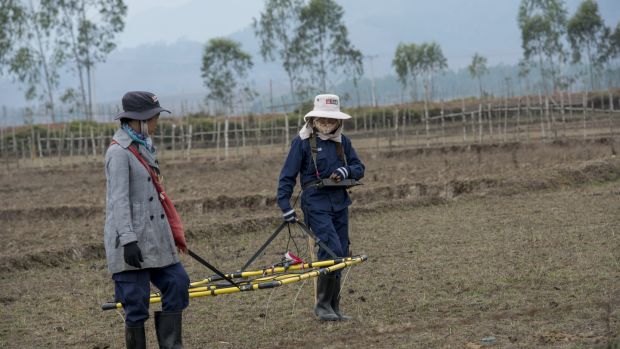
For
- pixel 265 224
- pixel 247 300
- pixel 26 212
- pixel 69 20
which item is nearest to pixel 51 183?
pixel 26 212

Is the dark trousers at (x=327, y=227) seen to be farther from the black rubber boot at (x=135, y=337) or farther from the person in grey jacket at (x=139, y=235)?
the black rubber boot at (x=135, y=337)

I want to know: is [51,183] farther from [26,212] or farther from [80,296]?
[80,296]

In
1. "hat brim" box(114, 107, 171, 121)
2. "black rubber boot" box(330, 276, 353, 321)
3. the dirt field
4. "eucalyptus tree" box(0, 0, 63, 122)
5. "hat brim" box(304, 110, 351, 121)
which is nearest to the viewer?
"hat brim" box(114, 107, 171, 121)

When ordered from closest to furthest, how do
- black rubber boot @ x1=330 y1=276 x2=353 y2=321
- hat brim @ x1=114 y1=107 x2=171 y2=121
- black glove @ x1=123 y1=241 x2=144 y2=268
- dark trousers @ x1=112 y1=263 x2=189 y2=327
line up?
black glove @ x1=123 y1=241 x2=144 y2=268 < dark trousers @ x1=112 y1=263 x2=189 y2=327 < hat brim @ x1=114 y1=107 x2=171 y2=121 < black rubber boot @ x1=330 y1=276 x2=353 y2=321

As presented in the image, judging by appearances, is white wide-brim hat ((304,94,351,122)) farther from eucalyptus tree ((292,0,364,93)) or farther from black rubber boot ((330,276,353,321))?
eucalyptus tree ((292,0,364,93))

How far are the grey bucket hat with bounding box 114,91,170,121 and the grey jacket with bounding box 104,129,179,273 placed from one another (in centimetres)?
14

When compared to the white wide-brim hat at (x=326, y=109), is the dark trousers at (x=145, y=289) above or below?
below

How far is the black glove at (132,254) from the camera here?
18.2ft

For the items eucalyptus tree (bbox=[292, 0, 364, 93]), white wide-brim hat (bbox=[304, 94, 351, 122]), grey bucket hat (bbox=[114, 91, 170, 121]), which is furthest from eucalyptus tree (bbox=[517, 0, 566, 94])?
grey bucket hat (bbox=[114, 91, 170, 121])

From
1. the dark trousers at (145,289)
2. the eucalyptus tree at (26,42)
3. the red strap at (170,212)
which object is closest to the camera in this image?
the dark trousers at (145,289)

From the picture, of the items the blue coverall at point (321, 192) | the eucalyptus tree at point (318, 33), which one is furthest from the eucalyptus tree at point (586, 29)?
the blue coverall at point (321, 192)

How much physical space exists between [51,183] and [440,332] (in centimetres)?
2050

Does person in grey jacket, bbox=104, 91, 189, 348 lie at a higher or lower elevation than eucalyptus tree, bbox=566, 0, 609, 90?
lower

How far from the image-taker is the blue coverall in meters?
7.36
